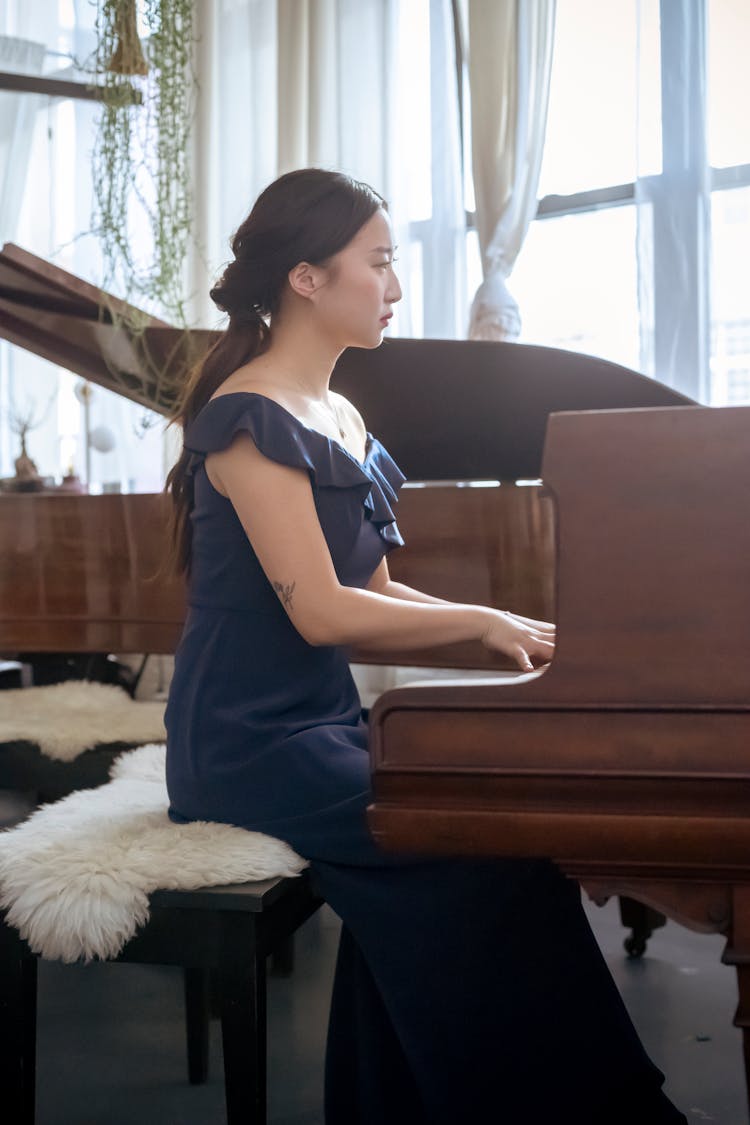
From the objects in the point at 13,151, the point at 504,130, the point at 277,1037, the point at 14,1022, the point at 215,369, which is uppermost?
the point at 13,151

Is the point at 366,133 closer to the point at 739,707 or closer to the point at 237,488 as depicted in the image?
the point at 237,488

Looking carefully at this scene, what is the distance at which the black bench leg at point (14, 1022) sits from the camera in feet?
4.53

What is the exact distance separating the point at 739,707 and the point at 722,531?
0.16 metres

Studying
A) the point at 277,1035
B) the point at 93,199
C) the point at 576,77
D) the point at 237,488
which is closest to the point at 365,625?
the point at 237,488

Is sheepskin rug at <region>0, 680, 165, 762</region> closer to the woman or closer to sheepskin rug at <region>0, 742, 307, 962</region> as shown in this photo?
the woman

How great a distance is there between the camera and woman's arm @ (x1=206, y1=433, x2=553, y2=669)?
55.4 inches

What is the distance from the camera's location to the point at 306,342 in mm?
Answer: 1661

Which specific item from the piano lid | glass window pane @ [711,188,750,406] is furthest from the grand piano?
glass window pane @ [711,188,750,406]

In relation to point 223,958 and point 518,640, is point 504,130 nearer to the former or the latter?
point 518,640

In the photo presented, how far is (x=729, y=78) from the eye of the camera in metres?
3.44

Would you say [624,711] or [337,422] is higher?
[337,422]

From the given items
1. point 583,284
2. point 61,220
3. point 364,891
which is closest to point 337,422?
point 364,891

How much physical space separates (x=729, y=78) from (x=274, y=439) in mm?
2603

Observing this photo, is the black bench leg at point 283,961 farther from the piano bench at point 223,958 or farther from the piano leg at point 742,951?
the piano leg at point 742,951
